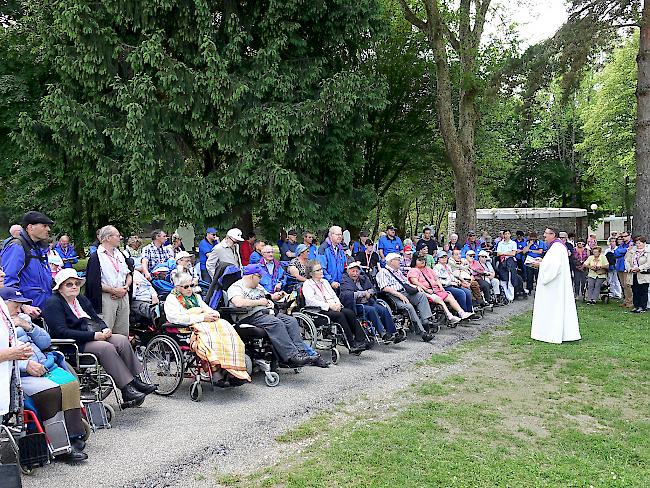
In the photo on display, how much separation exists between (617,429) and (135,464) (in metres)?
4.37

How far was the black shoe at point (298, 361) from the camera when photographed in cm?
747

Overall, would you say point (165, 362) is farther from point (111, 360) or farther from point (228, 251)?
point (228, 251)

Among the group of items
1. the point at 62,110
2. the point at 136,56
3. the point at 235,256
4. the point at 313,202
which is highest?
the point at 136,56

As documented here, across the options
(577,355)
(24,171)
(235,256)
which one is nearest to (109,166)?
(24,171)

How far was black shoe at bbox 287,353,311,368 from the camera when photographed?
7.47m

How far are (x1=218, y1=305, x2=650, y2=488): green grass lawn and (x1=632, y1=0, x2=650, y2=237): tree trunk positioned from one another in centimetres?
754

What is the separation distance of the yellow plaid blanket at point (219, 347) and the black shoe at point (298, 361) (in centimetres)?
75

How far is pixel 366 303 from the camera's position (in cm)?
978

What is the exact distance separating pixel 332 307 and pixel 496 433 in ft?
→ 11.9

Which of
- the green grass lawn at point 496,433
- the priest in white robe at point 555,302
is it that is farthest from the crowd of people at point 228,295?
the priest in white robe at point 555,302

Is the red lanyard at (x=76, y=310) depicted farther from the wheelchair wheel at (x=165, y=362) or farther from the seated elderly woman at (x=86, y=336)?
the wheelchair wheel at (x=165, y=362)

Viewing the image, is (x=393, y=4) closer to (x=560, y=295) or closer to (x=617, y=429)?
(x=560, y=295)

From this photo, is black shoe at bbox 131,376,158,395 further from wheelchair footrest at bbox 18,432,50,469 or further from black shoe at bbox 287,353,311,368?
black shoe at bbox 287,353,311,368

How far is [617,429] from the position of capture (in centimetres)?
590
